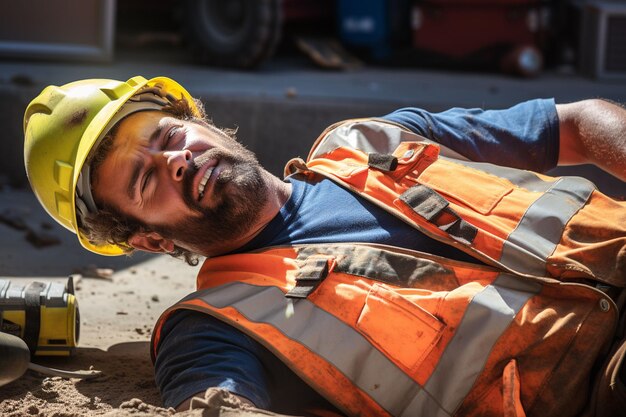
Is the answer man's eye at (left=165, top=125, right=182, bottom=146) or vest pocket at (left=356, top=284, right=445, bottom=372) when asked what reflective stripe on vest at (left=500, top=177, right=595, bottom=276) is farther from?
man's eye at (left=165, top=125, right=182, bottom=146)

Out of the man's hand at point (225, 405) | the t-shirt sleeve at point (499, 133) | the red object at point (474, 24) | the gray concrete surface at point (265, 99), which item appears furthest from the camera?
the red object at point (474, 24)

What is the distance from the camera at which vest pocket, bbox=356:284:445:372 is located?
2525mm

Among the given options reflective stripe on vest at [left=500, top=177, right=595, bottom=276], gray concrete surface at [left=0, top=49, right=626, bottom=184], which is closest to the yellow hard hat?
reflective stripe on vest at [left=500, top=177, right=595, bottom=276]

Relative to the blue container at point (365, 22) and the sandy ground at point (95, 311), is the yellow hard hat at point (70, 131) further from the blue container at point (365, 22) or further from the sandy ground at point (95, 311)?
the blue container at point (365, 22)

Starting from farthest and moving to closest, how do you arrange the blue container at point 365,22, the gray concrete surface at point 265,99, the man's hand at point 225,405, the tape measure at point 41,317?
the blue container at point 365,22 < the gray concrete surface at point 265,99 < the tape measure at point 41,317 < the man's hand at point 225,405

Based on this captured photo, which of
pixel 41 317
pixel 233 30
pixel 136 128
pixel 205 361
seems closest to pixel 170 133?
pixel 136 128

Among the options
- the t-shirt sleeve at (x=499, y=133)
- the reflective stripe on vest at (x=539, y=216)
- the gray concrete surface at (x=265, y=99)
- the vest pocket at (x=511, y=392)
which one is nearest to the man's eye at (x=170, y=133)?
the t-shirt sleeve at (x=499, y=133)

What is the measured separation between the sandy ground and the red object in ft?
11.5

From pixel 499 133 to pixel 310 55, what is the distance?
457 cm

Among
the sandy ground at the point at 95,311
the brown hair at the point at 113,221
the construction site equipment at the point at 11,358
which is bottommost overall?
the sandy ground at the point at 95,311

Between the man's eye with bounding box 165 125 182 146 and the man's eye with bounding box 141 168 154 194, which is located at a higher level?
the man's eye with bounding box 165 125 182 146

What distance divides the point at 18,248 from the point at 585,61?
4.86m

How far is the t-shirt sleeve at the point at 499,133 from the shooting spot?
3.21 m

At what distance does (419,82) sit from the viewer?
22.6ft
